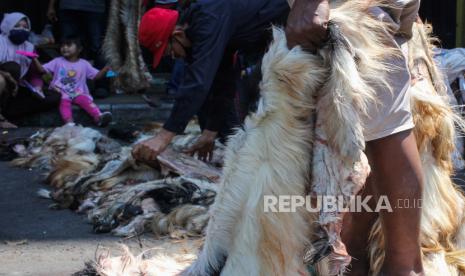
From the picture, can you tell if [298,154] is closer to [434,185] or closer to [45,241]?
[434,185]

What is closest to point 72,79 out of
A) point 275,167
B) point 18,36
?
point 18,36

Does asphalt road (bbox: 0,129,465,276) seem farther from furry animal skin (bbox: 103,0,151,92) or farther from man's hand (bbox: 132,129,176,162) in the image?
furry animal skin (bbox: 103,0,151,92)

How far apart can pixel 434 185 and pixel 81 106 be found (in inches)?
198

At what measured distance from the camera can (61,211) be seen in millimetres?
4879

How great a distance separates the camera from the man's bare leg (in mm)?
2820

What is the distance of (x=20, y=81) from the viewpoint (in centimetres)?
754

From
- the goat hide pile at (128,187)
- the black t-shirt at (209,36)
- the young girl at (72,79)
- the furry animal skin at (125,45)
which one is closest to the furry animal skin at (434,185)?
the black t-shirt at (209,36)

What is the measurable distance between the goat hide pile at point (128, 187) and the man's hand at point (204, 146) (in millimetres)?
71

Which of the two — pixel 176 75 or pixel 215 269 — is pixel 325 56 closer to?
pixel 215 269

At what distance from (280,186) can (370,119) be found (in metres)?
0.40

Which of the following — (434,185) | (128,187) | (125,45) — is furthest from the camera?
(125,45)

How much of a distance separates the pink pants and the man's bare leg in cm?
500

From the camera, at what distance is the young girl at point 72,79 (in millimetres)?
→ 7617

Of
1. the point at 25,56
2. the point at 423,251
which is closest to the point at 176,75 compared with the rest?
the point at 25,56
